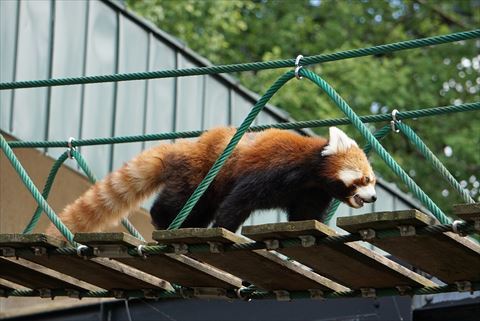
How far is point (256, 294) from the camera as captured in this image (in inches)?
302

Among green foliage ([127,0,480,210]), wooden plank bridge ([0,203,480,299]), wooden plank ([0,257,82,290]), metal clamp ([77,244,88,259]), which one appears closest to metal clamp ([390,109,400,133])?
wooden plank bridge ([0,203,480,299])

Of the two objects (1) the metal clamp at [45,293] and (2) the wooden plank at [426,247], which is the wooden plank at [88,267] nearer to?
(1) the metal clamp at [45,293]

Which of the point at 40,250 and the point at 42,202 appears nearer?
the point at 40,250

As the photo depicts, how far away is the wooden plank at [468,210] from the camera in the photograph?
6102mm

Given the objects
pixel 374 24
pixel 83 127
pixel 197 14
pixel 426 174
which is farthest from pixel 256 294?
pixel 374 24

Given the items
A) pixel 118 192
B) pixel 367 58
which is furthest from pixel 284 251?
pixel 367 58

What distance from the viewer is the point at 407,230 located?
634 cm

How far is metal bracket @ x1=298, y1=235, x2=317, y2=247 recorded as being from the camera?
260 inches

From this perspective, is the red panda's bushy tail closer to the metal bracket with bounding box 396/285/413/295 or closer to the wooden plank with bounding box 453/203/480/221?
the metal bracket with bounding box 396/285/413/295

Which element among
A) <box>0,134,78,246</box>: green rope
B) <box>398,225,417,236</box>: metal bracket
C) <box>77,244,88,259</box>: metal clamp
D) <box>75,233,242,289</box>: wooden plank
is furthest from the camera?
<box>0,134,78,246</box>: green rope

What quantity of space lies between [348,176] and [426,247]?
5.26 feet

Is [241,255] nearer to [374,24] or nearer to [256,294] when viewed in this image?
[256,294]

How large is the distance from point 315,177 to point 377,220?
73.9 inches

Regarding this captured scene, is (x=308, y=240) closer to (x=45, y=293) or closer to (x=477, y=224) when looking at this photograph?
(x=477, y=224)
